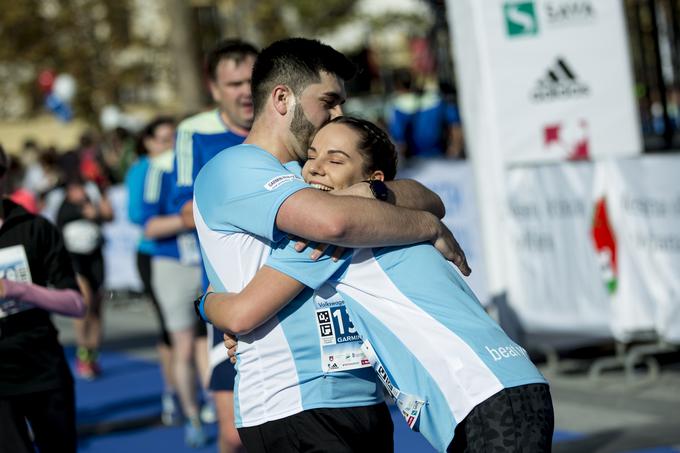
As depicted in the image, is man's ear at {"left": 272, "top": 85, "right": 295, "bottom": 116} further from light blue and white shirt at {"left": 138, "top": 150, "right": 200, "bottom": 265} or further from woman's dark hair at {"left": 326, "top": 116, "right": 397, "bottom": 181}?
light blue and white shirt at {"left": 138, "top": 150, "right": 200, "bottom": 265}

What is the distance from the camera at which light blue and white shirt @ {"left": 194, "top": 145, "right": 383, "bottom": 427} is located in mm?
3213

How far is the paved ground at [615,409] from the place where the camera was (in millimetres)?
6844

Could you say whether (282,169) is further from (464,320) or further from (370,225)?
(464,320)

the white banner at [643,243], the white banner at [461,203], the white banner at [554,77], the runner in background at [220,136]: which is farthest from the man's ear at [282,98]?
the white banner at [461,203]

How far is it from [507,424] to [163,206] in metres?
5.36

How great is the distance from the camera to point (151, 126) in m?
8.52

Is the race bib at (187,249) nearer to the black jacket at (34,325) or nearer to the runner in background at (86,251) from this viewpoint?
the black jacket at (34,325)

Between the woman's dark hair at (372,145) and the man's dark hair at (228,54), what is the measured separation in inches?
88.7

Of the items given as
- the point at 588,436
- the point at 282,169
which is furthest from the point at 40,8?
the point at 282,169

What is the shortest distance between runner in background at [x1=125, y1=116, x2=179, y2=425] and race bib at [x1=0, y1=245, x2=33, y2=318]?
11.6 feet

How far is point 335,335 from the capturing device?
3.24 meters

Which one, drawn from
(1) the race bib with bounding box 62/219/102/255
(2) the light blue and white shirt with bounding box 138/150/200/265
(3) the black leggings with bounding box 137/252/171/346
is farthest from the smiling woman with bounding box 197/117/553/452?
(1) the race bib with bounding box 62/219/102/255

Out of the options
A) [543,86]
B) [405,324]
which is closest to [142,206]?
[543,86]

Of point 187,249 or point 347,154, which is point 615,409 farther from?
point 347,154
